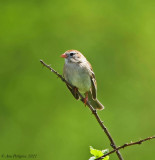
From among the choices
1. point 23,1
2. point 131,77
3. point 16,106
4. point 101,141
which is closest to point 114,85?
point 131,77

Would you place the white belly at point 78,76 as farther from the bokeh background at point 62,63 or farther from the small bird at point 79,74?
the bokeh background at point 62,63

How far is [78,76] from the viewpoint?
4957 millimetres

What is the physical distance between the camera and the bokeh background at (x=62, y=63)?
7711mm

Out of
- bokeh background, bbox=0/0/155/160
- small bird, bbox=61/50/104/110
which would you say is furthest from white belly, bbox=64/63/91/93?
bokeh background, bbox=0/0/155/160

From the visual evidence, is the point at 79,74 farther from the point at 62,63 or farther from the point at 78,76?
the point at 62,63

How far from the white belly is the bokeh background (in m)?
2.51

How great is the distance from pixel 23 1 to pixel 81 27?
1.32 m

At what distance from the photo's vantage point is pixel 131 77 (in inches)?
345

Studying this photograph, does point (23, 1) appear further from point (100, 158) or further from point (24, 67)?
point (100, 158)

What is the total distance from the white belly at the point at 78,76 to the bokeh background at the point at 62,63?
8.24 feet

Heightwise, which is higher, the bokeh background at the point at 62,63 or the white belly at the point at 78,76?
the bokeh background at the point at 62,63

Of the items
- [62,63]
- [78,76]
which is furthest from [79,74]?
[62,63]

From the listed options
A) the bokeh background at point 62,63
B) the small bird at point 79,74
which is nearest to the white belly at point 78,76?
the small bird at point 79,74

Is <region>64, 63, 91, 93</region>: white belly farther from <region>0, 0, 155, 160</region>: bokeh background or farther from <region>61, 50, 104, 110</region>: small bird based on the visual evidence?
<region>0, 0, 155, 160</region>: bokeh background
